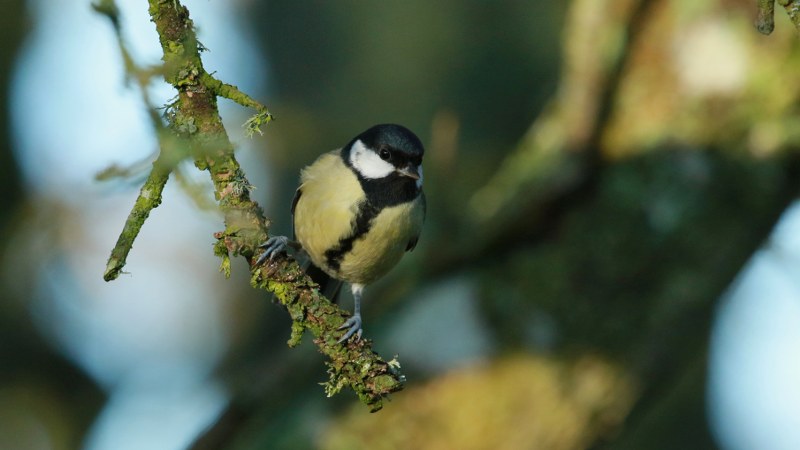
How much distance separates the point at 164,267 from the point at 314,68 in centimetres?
236

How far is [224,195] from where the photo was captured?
1.39 metres

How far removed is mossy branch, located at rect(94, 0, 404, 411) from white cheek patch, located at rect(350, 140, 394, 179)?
1.25 meters

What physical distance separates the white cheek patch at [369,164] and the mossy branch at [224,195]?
4.09ft

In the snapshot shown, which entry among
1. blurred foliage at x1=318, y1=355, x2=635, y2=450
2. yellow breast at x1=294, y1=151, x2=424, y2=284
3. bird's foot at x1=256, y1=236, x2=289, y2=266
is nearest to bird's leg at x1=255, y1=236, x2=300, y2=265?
bird's foot at x1=256, y1=236, x2=289, y2=266

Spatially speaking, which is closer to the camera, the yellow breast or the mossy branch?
the mossy branch

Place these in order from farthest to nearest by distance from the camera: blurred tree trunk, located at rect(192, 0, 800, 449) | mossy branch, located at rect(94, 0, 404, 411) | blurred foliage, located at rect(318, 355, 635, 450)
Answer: blurred tree trunk, located at rect(192, 0, 800, 449) < blurred foliage, located at rect(318, 355, 635, 450) < mossy branch, located at rect(94, 0, 404, 411)

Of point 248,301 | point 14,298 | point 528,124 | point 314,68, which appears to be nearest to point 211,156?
point 14,298

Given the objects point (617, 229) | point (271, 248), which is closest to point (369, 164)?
point (617, 229)

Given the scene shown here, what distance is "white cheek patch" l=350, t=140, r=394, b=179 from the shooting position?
8.90 feet

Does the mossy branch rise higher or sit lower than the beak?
higher

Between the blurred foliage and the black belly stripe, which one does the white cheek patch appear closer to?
the black belly stripe

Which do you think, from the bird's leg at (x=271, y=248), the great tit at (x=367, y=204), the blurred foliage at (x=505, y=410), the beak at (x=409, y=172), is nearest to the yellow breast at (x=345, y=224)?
the great tit at (x=367, y=204)

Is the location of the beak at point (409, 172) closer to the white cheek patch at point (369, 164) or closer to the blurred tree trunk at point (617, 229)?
the white cheek patch at point (369, 164)

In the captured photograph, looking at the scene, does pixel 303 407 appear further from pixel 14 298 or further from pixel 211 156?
pixel 14 298
